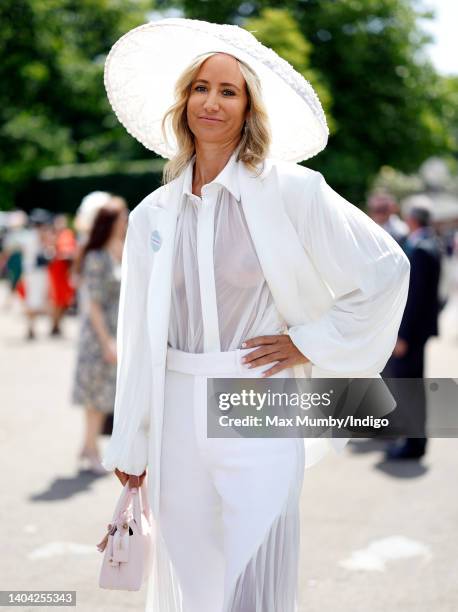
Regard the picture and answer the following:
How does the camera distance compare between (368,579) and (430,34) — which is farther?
(430,34)

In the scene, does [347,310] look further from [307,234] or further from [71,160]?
[71,160]

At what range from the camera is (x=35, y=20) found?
2309 cm

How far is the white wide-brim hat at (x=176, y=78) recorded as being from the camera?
10.1 ft

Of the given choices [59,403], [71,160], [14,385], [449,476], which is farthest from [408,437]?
[71,160]

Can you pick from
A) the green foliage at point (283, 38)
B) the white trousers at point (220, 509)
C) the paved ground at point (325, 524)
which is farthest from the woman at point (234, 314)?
the green foliage at point (283, 38)

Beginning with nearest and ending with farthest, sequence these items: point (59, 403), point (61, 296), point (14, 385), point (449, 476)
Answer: point (449, 476)
point (59, 403)
point (14, 385)
point (61, 296)

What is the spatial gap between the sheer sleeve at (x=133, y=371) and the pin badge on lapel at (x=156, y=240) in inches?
2.7

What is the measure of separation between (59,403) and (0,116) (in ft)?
77.5

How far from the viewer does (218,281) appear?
302 centimetres

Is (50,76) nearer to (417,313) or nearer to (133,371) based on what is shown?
(417,313)

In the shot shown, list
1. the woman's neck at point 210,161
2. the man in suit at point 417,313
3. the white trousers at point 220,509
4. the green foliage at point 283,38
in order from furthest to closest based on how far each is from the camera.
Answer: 1. the green foliage at point 283,38
2. the man in suit at point 417,313
3. the woman's neck at point 210,161
4. the white trousers at point 220,509

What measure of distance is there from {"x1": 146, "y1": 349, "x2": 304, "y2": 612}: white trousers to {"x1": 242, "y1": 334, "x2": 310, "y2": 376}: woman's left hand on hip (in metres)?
0.03

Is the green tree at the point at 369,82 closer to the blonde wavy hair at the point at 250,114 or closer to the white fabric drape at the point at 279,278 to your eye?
the blonde wavy hair at the point at 250,114

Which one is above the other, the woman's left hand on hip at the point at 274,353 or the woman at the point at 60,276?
the woman at the point at 60,276
